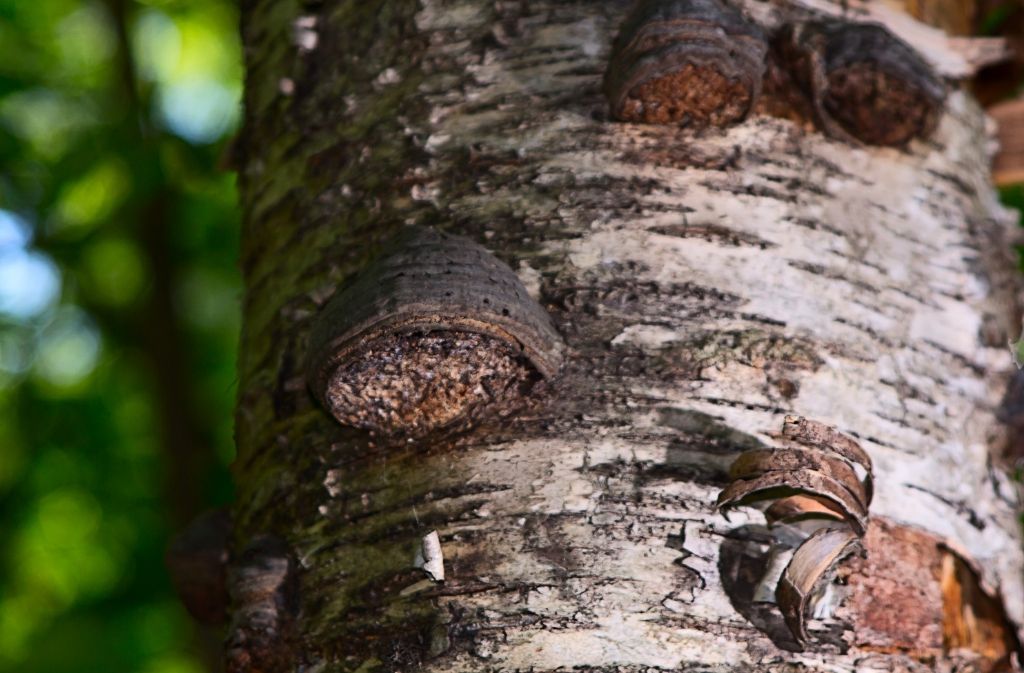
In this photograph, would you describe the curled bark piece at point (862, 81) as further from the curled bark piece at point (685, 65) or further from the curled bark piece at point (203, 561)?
the curled bark piece at point (203, 561)

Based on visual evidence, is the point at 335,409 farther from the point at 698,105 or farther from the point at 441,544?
the point at 698,105

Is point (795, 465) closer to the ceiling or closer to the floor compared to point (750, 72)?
closer to the floor

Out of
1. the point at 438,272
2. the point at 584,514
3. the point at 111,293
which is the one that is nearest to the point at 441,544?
the point at 584,514

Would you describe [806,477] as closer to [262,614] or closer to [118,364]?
[262,614]

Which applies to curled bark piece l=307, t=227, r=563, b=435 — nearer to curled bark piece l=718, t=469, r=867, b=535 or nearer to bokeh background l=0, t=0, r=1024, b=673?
curled bark piece l=718, t=469, r=867, b=535

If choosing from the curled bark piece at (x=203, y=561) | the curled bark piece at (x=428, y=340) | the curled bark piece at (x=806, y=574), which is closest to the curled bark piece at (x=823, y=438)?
the curled bark piece at (x=806, y=574)

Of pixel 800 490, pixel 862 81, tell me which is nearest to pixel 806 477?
pixel 800 490
